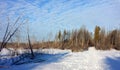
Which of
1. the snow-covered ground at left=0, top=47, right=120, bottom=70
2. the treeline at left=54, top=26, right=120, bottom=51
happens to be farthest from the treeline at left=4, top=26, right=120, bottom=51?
the snow-covered ground at left=0, top=47, right=120, bottom=70

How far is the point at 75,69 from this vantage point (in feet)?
23.1

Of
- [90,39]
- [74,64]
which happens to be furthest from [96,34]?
[74,64]

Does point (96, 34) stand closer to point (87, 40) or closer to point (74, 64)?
point (87, 40)

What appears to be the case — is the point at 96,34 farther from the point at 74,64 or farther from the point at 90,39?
the point at 74,64

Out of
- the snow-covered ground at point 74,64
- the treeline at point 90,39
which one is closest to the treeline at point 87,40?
the treeline at point 90,39

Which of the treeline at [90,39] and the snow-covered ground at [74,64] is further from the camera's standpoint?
the treeline at [90,39]

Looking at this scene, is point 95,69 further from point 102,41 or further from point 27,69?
point 102,41

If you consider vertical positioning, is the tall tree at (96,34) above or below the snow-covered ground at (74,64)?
above

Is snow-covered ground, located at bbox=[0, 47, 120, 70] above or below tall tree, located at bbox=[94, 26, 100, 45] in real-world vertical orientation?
below

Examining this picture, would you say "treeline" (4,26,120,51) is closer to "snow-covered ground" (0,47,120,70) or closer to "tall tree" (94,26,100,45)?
"tall tree" (94,26,100,45)

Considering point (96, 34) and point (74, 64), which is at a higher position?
point (96, 34)

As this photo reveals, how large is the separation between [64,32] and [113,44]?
8.32m

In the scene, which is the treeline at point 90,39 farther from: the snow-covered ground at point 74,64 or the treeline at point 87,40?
the snow-covered ground at point 74,64

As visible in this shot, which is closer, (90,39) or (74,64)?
(74,64)
